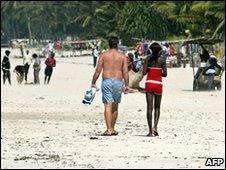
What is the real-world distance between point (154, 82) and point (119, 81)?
0.57m

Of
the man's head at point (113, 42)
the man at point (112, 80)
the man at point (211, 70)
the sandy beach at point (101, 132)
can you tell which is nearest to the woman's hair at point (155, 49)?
the man at point (112, 80)

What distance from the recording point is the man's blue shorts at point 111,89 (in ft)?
37.4

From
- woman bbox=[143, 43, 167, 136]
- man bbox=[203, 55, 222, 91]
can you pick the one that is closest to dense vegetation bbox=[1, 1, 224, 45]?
man bbox=[203, 55, 222, 91]

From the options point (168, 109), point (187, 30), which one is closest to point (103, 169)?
point (168, 109)

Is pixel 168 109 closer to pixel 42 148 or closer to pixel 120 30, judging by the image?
pixel 42 148

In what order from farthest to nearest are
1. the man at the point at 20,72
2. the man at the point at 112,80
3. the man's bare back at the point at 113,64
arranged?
the man at the point at 20,72, the man's bare back at the point at 113,64, the man at the point at 112,80

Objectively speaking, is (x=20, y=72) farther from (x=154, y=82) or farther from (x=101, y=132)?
(x=154, y=82)

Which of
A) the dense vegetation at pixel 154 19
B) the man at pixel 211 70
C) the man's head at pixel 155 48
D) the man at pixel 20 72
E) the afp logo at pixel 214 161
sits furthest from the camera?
the dense vegetation at pixel 154 19

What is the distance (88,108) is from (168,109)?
1.96 meters

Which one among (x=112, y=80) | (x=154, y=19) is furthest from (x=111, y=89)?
(x=154, y=19)

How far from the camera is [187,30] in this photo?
4884 cm

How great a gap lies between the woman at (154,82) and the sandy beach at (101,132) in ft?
1.08

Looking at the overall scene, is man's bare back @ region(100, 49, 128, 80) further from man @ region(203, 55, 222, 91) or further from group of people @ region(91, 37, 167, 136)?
man @ region(203, 55, 222, 91)

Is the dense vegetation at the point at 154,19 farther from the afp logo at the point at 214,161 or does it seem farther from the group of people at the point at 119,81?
the afp logo at the point at 214,161
